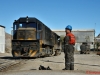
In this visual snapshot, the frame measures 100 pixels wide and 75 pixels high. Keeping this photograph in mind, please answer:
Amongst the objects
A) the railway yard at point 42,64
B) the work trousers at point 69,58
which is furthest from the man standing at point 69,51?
the railway yard at point 42,64

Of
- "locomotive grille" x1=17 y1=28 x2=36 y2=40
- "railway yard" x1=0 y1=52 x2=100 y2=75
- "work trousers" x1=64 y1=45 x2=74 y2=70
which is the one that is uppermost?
"locomotive grille" x1=17 y1=28 x2=36 y2=40

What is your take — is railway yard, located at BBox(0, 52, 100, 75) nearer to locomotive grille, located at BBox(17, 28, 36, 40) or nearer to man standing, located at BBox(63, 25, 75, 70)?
man standing, located at BBox(63, 25, 75, 70)

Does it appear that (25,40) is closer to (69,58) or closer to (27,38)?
(27,38)

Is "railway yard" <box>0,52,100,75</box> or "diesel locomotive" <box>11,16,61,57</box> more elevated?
"diesel locomotive" <box>11,16,61,57</box>

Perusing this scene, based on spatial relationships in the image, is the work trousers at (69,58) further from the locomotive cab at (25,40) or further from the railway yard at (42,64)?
the locomotive cab at (25,40)

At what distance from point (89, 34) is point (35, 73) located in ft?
295

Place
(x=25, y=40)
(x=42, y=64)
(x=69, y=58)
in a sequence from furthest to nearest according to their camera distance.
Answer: (x=25, y=40)
(x=42, y=64)
(x=69, y=58)

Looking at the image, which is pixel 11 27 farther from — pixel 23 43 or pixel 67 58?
pixel 67 58

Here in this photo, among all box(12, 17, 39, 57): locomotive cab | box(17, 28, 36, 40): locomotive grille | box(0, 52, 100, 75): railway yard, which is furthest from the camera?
box(17, 28, 36, 40): locomotive grille

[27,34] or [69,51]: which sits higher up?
[27,34]

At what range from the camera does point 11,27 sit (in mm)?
25984

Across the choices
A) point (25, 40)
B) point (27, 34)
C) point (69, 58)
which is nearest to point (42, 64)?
point (69, 58)

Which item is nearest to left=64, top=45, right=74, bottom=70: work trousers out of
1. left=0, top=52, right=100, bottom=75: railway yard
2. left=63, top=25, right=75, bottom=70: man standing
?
left=63, top=25, right=75, bottom=70: man standing

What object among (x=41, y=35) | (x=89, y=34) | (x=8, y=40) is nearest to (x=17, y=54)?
(x=41, y=35)
